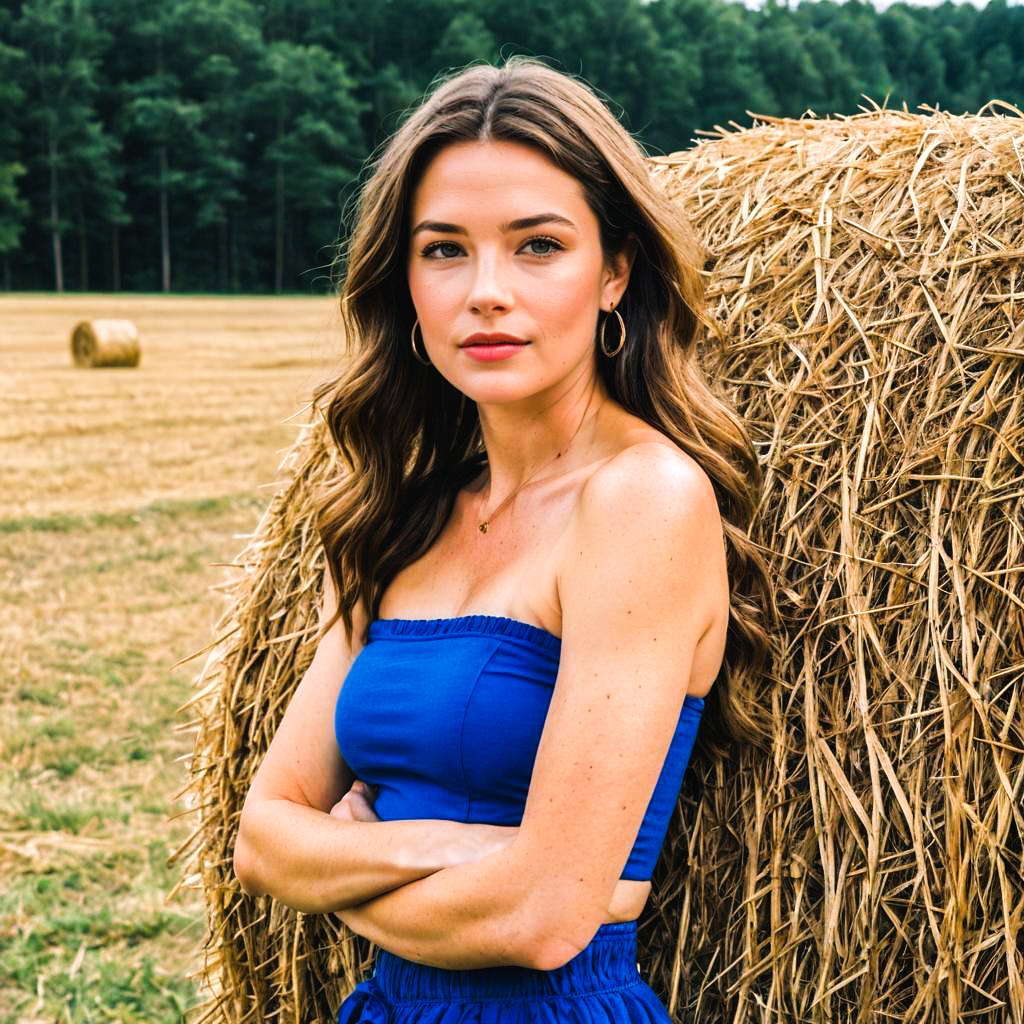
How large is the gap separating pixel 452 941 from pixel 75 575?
5.74m

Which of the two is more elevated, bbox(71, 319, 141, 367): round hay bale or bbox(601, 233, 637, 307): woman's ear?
bbox(601, 233, 637, 307): woman's ear

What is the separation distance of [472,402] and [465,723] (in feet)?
2.50

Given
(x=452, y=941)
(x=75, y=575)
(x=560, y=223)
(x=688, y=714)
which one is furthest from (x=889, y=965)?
(x=75, y=575)

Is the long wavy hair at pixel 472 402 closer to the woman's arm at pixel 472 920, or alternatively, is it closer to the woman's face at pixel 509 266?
the woman's face at pixel 509 266

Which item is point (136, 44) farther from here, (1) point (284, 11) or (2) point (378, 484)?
(2) point (378, 484)

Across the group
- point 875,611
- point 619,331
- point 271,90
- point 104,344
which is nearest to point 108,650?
point 619,331

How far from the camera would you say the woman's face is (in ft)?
6.19

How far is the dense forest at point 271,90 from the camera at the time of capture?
4291 centimetres

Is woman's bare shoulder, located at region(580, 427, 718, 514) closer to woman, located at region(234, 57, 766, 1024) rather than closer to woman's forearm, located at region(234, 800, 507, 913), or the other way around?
woman, located at region(234, 57, 766, 1024)

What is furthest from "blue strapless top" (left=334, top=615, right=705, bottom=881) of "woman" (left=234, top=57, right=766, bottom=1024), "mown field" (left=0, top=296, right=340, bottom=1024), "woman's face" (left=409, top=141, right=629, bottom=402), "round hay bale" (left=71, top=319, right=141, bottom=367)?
"round hay bale" (left=71, top=319, right=141, bottom=367)

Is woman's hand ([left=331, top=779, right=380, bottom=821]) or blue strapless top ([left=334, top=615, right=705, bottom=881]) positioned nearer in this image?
blue strapless top ([left=334, top=615, right=705, bottom=881])

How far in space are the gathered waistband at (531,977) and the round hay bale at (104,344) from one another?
46.8 feet

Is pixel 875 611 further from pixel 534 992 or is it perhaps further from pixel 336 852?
pixel 336 852

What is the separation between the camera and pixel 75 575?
7.00 m
